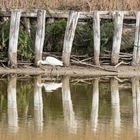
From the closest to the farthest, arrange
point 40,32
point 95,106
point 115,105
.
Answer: point 95,106 → point 115,105 → point 40,32

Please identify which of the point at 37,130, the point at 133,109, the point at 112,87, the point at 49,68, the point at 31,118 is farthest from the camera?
the point at 49,68

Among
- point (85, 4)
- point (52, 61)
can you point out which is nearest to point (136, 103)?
point (52, 61)

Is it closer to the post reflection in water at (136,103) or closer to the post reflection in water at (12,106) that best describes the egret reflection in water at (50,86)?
the post reflection in water at (12,106)

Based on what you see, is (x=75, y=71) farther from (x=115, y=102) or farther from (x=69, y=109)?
(x=69, y=109)

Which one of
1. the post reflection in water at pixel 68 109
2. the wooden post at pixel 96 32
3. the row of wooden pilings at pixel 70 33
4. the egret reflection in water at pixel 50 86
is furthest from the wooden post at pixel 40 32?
the egret reflection in water at pixel 50 86

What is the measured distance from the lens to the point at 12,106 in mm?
14312

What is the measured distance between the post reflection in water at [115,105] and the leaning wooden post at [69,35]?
182cm

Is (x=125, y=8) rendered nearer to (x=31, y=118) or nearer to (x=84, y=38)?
(x=84, y=38)

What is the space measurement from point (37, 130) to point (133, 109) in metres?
2.88

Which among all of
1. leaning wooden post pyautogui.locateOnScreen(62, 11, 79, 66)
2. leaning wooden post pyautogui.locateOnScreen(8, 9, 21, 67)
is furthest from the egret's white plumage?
leaning wooden post pyautogui.locateOnScreen(8, 9, 21, 67)

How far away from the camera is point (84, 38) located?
817 inches

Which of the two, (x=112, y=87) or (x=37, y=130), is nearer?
(x=37, y=130)

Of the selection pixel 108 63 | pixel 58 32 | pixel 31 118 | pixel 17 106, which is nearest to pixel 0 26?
pixel 58 32

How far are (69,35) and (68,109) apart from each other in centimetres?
599
